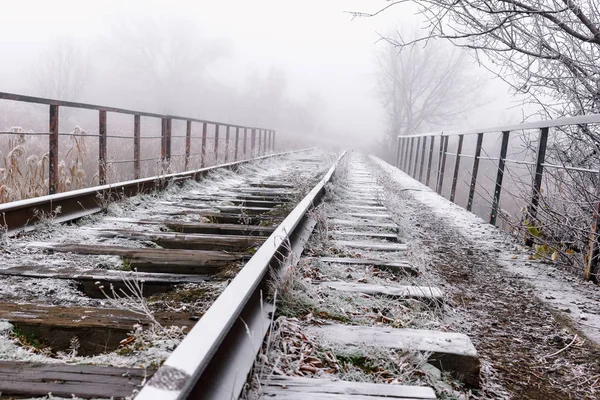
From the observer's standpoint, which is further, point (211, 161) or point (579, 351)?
point (211, 161)

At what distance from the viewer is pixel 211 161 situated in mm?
9812

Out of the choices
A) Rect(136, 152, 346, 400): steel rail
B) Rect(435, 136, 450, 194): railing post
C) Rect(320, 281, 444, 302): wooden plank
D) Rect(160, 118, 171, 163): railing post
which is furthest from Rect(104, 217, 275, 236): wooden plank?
Rect(435, 136, 450, 194): railing post

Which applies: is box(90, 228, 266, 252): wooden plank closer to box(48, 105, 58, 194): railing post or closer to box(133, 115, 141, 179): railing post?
box(48, 105, 58, 194): railing post

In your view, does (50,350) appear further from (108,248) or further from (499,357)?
(499,357)

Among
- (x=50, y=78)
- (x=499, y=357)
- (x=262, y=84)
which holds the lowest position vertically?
(x=499, y=357)

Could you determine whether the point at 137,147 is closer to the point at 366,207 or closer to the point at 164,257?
the point at 366,207

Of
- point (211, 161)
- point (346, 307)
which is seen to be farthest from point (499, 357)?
point (211, 161)

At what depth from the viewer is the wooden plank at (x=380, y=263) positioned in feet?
8.94

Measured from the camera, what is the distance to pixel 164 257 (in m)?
2.65

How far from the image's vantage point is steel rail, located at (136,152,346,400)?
933 millimetres

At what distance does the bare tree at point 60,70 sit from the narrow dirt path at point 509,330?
120 feet

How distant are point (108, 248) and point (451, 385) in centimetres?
213

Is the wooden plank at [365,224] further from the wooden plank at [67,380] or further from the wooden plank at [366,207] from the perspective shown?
the wooden plank at [67,380]

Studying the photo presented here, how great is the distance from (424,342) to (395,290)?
0.57 meters
